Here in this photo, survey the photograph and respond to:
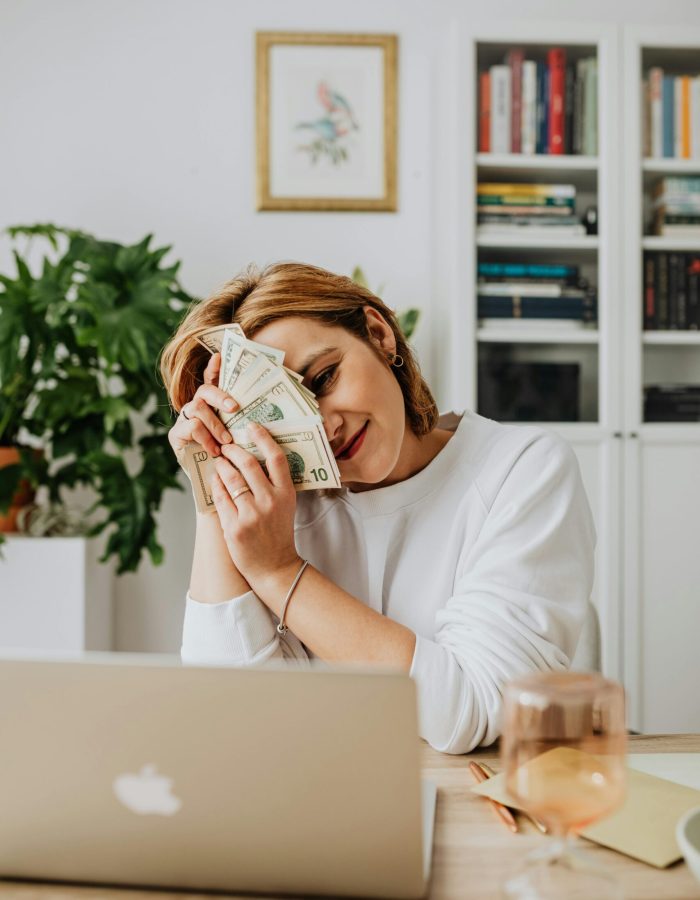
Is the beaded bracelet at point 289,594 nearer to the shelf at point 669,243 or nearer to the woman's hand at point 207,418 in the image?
the woman's hand at point 207,418

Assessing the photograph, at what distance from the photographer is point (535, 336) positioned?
8.16 feet

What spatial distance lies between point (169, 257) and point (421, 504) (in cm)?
174

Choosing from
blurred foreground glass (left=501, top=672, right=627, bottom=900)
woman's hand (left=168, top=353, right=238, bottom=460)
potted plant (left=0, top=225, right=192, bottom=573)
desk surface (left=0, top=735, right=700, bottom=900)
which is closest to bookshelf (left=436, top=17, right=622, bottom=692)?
potted plant (left=0, top=225, right=192, bottom=573)

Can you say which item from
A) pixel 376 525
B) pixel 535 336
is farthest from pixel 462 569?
pixel 535 336

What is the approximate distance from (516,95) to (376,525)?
171cm

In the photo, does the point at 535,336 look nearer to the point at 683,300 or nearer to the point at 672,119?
the point at 683,300

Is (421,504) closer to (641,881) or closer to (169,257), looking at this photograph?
(641,881)

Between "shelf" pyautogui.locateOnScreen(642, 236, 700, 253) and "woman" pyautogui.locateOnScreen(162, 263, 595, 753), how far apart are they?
1.42m

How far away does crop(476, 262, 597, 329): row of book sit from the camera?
2488 mm

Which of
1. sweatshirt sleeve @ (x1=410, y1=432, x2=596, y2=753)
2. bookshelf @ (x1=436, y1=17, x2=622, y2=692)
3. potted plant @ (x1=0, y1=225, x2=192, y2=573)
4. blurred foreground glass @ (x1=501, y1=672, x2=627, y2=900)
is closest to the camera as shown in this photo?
blurred foreground glass @ (x1=501, y1=672, x2=627, y2=900)

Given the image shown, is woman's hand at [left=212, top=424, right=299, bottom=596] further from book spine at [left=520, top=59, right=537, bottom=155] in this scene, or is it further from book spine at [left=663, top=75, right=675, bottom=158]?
book spine at [left=663, top=75, right=675, bottom=158]

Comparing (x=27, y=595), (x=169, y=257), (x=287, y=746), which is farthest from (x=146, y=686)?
(x=169, y=257)

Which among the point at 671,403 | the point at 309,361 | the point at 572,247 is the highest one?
the point at 572,247

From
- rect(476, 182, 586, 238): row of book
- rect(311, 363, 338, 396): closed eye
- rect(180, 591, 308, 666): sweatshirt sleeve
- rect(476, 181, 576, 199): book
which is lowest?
rect(180, 591, 308, 666): sweatshirt sleeve
